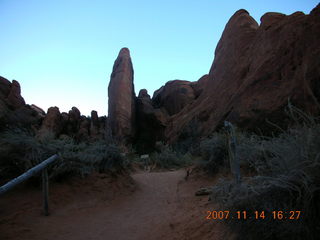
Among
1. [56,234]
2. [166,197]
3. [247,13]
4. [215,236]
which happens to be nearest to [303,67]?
[166,197]

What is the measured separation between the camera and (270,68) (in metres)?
9.03

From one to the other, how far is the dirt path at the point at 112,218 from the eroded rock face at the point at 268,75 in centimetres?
399

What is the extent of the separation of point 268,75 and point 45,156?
26.6ft

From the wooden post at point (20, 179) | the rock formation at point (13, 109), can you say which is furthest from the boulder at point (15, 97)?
the wooden post at point (20, 179)

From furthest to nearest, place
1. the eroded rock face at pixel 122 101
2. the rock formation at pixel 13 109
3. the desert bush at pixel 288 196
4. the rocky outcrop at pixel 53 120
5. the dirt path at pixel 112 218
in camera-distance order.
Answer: the eroded rock face at pixel 122 101
the rocky outcrop at pixel 53 120
the rock formation at pixel 13 109
the dirt path at pixel 112 218
the desert bush at pixel 288 196

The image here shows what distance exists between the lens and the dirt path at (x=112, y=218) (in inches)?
145

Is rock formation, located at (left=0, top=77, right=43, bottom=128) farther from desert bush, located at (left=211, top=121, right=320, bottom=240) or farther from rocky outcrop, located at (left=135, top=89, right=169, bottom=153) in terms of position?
desert bush, located at (left=211, top=121, right=320, bottom=240)

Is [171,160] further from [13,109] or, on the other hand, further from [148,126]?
[13,109]

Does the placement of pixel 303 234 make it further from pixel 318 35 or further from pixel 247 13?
pixel 247 13

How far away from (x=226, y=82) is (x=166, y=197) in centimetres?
853

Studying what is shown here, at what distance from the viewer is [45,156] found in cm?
580

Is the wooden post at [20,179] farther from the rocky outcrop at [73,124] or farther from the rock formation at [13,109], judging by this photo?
the rocky outcrop at [73,124]
